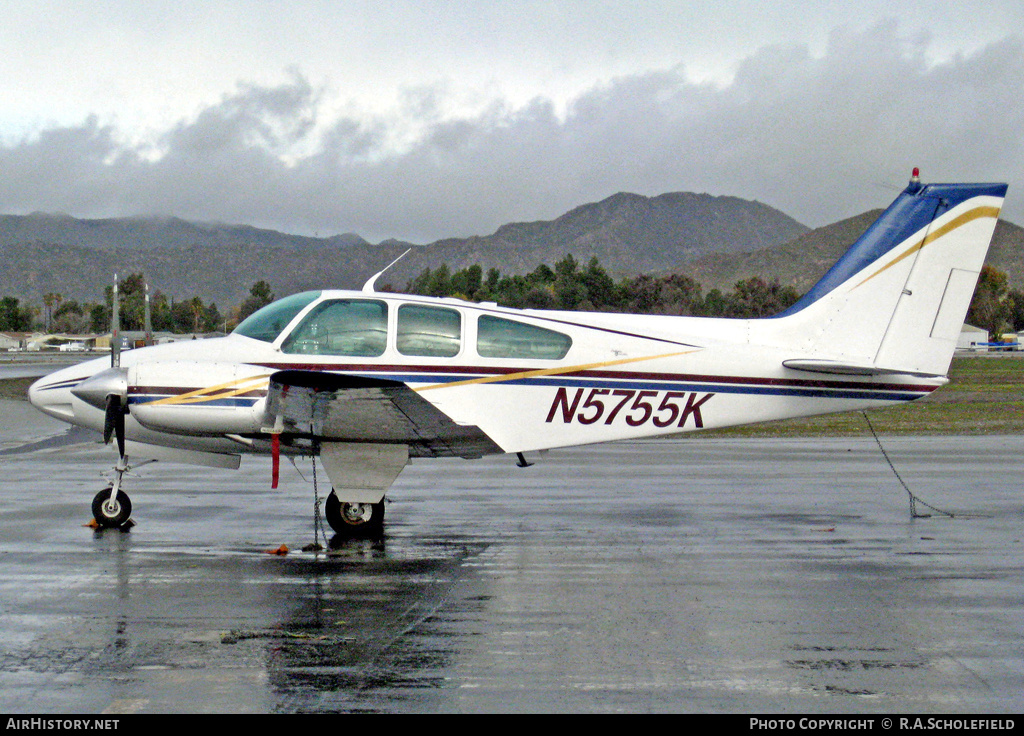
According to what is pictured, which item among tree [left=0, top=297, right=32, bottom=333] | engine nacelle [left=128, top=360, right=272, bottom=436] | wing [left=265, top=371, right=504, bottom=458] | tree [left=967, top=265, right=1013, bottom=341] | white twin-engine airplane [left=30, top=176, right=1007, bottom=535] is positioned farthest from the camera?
tree [left=967, top=265, right=1013, bottom=341]

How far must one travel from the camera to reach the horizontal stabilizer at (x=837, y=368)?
1031 cm

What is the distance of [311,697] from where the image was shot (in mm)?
5301

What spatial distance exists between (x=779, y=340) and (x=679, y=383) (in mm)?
1359

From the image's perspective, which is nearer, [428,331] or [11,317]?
[428,331]

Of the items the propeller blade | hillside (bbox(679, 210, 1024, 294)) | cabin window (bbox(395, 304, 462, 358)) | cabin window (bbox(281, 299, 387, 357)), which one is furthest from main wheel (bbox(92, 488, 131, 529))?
hillside (bbox(679, 210, 1024, 294))

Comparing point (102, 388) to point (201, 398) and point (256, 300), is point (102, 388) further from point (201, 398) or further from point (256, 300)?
point (256, 300)

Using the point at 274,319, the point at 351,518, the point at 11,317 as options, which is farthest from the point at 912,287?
the point at 11,317

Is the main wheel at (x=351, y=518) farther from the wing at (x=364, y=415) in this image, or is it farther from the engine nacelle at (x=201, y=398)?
the engine nacelle at (x=201, y=398)

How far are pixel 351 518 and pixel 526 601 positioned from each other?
3.34 meters

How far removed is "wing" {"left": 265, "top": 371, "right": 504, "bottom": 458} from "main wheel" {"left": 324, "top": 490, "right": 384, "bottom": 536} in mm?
776

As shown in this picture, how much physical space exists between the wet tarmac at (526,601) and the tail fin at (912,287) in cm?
189

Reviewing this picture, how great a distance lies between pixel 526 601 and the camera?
7434 mm

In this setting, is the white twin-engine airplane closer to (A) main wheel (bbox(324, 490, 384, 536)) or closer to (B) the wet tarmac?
(A) main wheel (bbox(324, 490, 384, 536))

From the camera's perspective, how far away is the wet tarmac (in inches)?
213
